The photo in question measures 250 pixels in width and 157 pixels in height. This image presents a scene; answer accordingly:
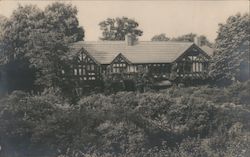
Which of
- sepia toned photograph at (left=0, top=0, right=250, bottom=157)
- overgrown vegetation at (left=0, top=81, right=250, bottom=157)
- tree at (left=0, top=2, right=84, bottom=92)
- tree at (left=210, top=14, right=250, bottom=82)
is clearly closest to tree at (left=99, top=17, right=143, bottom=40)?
sepia toned photograph at (left=0, top=0, right=250, bottom=157)

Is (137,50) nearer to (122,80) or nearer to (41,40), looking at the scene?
(122,80)

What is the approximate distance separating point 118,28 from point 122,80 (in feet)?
6.75

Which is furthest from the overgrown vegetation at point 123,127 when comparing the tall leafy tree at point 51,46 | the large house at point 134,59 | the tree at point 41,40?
the large house at point 134,59

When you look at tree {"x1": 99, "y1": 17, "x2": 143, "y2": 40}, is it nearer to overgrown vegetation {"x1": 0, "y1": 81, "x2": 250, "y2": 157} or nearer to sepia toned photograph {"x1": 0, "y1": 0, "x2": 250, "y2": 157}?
sepia toned photograph {"x1": 0, "y1": 0, "x2": 250, "y2": 157}

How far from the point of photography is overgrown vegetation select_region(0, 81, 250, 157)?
30.5 feet

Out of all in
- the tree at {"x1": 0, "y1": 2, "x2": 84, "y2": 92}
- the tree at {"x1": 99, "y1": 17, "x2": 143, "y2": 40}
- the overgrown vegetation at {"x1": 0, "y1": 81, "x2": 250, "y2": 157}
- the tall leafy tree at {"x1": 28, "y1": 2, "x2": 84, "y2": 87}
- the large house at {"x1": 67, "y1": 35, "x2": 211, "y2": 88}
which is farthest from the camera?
the large house at {"x1": 67, "y1": 35, "x2": 211, "y2": 88}

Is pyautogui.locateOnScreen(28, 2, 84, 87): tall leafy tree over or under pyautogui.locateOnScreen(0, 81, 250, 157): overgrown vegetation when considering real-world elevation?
over

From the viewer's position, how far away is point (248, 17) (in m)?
15.0

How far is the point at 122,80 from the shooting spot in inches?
602

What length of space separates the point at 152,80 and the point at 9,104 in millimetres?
7320

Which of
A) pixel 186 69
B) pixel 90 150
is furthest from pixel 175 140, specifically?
pixel 186 69

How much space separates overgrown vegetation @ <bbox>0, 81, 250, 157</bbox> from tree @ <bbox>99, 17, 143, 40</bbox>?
2.04m

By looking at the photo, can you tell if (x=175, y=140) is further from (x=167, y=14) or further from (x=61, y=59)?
(x=61, y=59)

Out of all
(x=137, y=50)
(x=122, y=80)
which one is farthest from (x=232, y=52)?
(x=122, y=80)
